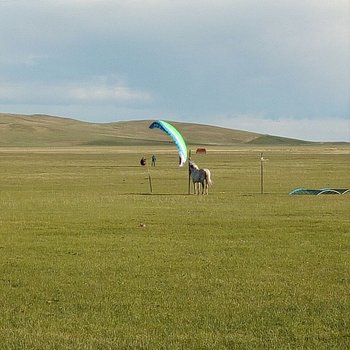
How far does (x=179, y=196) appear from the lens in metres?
36.1

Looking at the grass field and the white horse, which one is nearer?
the grass field

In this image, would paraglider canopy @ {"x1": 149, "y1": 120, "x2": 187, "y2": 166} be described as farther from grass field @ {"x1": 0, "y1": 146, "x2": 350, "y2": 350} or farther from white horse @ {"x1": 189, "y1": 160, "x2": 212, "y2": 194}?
grass field @ {"x1": 0, "y1": 146, "x2": 350, "y2": 350}

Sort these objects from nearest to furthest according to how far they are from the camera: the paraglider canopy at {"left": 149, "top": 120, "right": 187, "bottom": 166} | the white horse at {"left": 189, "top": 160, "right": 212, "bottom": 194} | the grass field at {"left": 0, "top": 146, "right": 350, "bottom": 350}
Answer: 1. the grass field at {"left": 0, "top": 146, "right": 350, "bottom": 350}
2. the paraglider canopy at {"left": 149, "top": 120, "right": 187, "bottom": 166}
3. the white horse at {"left": 189, "top": 160, "right": 212, "bottom": 194}

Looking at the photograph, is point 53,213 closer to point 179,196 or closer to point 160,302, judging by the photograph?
point 179,196

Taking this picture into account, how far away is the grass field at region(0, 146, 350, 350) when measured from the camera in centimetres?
1052

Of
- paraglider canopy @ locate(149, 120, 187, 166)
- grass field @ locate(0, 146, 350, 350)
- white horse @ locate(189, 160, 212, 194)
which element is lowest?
grass field @ locate(0, 146, 350, 350)

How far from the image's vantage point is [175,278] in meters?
14.4

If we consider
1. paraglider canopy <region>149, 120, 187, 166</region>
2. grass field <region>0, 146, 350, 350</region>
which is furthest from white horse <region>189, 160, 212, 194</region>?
grass field <region>0, 146, 350, 350</region>

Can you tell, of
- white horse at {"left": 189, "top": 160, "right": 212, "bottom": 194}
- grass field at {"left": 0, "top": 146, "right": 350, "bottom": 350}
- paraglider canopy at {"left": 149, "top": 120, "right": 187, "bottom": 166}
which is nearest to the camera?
grass field at {"left": 0, "top": 146, "right": 350, "bottom": 350}

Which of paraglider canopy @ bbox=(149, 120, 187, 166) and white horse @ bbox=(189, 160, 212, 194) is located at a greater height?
paraglider canopy @ bbox=(149, 120, 187, 166)

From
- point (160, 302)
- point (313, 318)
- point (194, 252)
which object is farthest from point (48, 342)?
point (194, 252)

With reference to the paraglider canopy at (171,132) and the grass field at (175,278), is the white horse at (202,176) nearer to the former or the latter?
the paraglider canopy at (171,132)

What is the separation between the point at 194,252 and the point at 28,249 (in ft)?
12.8

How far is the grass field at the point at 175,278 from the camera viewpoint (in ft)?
34.5
